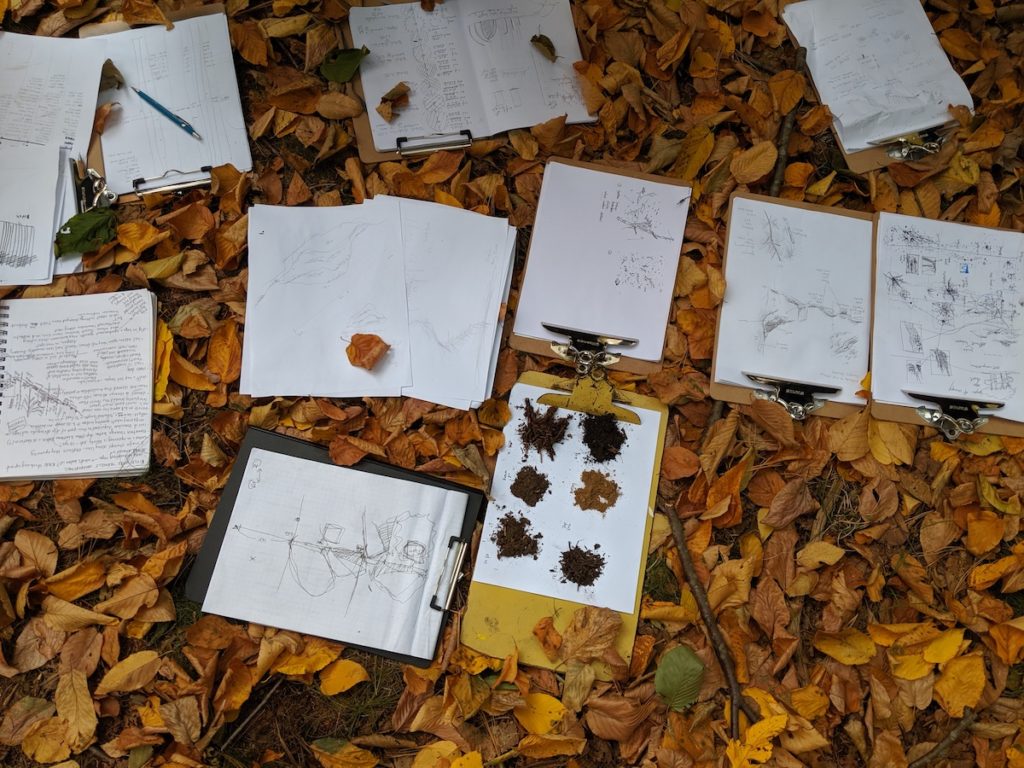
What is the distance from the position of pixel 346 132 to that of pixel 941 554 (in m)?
1.89

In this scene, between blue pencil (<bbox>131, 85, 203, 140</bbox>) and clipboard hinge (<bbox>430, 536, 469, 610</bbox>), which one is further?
blue pencil (<bbox>131, 85, 203, 140</bbox>)

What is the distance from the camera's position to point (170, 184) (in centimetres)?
185

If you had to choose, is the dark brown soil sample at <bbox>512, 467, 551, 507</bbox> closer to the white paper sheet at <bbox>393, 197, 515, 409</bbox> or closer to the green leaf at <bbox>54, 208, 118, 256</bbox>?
the white paper sheet at <bbox>393, 197, 515, 409</bbox>

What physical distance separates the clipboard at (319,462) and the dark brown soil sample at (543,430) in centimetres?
19

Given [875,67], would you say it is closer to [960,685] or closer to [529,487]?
[529,487]

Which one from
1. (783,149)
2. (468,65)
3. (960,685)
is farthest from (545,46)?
Answer: (960,685)

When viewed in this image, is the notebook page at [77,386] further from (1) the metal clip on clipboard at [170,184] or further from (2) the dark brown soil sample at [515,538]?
(2) the dark brown soil sample at [515,538]

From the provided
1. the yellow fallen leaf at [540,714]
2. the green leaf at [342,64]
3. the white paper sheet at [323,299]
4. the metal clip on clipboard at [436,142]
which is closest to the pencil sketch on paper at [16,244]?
the white paper sheet at [323,299]

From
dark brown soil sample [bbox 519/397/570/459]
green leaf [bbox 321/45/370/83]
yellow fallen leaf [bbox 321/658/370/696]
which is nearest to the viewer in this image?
yellow fallen leaf [bbox 321/658/370/696]

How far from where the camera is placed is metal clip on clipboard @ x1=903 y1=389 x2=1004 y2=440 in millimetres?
1807

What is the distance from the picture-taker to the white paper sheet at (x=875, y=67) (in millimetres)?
1936

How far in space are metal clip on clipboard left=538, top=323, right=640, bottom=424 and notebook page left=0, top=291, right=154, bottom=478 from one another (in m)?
1.00

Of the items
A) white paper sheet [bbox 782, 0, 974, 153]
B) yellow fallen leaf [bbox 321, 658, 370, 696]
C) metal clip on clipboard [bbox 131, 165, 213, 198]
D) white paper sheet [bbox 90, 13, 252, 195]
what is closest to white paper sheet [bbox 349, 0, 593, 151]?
white paper sheet [bbox 90, 13, 252, 195]

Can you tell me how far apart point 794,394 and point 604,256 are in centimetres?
60
